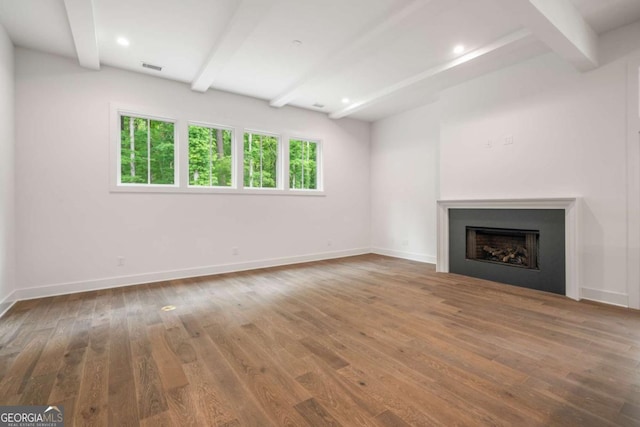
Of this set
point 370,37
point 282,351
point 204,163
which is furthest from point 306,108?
point 282,351

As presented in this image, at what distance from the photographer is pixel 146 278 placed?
4230 millimetres

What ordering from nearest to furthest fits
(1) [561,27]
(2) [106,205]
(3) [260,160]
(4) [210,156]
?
(1) [561,27], (2) [106,205], (4) [210,156], (3) [260,160]

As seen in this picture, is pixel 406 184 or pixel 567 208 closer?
pixel 567 208

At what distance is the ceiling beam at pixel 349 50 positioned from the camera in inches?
110

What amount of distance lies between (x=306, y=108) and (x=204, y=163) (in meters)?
2.36

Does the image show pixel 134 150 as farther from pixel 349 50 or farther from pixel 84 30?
pixel 349 50

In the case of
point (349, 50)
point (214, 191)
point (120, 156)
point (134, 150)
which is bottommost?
point (214, 191)

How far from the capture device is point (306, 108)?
589 cm

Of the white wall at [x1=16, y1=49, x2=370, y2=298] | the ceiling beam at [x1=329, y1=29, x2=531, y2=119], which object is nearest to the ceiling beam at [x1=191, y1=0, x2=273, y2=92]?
the white wall at [x1=16, y1=49, x2=370, y2=298]

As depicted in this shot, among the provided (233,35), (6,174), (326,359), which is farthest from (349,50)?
(6,174)

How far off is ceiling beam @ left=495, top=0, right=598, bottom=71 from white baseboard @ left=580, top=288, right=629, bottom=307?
8.59ft

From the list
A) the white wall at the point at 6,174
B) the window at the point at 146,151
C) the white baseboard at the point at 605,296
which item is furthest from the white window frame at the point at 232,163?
the white baseboard at the point at 605,296

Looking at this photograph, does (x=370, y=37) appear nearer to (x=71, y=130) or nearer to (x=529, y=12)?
(x=529, y=12)

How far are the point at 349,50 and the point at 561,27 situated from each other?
6.99ft
